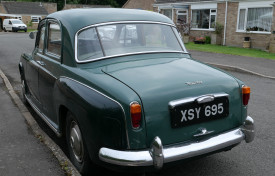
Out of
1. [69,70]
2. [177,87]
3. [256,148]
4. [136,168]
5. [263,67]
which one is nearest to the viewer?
[136,168]

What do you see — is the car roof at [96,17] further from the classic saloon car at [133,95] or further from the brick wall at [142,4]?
the brick wall at [142,4]

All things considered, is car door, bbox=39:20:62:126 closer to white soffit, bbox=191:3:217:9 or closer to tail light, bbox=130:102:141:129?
tail light, bbox=130:102:141:129

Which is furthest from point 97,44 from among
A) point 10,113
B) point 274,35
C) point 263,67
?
point 274,35

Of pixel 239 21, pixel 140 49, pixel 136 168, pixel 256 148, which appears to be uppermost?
pixel 239 21

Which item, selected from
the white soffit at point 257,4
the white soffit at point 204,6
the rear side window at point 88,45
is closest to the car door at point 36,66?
the rear side window at point 88,45

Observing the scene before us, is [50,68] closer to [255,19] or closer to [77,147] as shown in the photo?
[77,147]

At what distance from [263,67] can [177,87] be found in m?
9.87

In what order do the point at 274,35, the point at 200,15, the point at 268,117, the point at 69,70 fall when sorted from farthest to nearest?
the point at 200,15
the point at 274,35
the point at 268,117
the point at 69,70

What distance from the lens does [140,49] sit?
3.92 meters

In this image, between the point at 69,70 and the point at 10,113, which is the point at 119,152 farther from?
the point at 10,113

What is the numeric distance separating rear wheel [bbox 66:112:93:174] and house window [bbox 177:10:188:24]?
24624 mm

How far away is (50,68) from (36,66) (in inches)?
30.1

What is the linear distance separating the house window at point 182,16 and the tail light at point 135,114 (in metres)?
25.2

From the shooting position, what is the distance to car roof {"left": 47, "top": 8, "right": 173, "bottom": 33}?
12.8 feet
